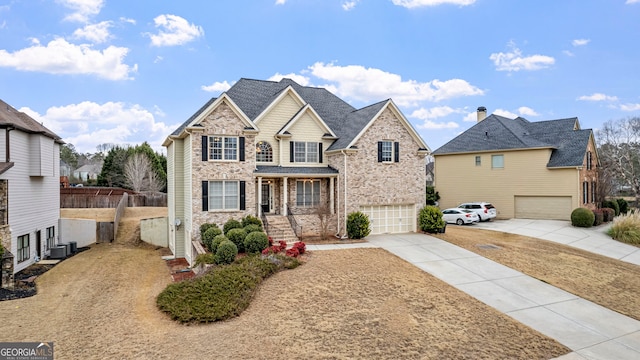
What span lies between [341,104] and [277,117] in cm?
641

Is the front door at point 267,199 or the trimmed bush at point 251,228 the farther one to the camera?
the front door at point 267,199

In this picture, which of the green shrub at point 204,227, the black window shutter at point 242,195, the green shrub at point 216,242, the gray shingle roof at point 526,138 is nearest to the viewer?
the green shrub at point 216,242

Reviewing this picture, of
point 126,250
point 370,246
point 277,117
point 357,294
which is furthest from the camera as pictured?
point 126,250

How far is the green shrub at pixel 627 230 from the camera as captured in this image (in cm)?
2128

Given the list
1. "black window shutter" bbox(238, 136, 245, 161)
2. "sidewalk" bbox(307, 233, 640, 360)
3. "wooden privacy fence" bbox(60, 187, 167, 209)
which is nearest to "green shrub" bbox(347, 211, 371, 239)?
"sidewalk" bbox(307, 233, 640, 360)

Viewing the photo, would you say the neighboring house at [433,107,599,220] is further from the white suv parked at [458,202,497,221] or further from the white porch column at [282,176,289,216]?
the white porch column at [282,176,289,216]

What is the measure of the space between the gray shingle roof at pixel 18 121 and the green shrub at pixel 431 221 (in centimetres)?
2287

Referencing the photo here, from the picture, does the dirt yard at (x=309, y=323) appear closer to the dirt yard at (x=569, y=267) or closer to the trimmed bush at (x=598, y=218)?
the dirt yard at (x=569, y=267)

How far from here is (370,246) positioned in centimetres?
1741

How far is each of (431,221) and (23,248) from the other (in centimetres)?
2290

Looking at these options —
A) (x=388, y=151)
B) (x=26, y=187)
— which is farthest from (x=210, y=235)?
(x=26, y=187)

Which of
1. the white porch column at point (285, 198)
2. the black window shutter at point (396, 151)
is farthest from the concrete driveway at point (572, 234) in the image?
the white porch column at point (285, 198)

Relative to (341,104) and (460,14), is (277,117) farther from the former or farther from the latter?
(460,14)

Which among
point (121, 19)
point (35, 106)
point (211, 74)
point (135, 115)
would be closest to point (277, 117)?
point (211, 74)
